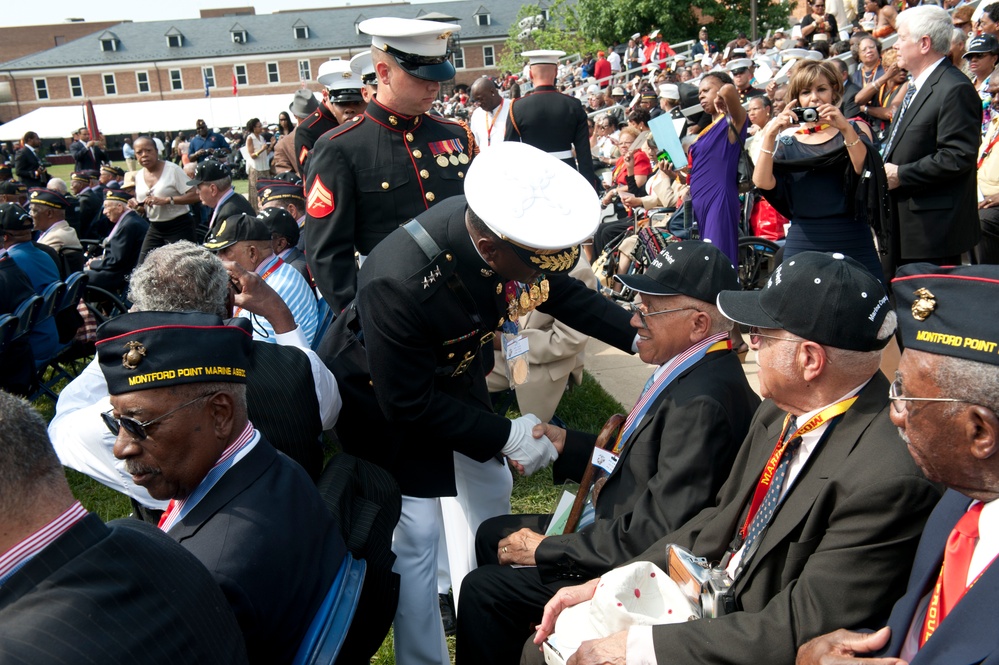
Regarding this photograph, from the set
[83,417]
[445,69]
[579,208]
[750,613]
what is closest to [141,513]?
[83,417]

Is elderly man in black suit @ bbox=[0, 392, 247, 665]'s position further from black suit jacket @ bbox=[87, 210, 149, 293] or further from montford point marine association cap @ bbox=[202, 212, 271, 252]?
black suit jacket @ bbox=[87, 210, 149, 293]

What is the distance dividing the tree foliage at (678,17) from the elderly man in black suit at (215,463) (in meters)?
38.3

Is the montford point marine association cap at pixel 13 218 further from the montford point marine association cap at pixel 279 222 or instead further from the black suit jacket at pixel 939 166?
the black suit jacket at pixel 939 166

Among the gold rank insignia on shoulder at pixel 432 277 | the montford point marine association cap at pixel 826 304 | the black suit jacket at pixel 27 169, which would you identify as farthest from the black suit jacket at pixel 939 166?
the black suit jacket at pixel 27 169

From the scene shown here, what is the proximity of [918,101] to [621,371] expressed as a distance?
2.84 metres

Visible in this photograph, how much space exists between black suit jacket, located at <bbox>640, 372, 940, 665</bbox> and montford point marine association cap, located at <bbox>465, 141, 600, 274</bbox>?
1.01 m

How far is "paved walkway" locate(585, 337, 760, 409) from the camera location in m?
6.23

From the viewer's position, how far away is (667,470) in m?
2.81

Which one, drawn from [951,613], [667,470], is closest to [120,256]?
[667,470]

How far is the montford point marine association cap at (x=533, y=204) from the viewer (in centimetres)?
275

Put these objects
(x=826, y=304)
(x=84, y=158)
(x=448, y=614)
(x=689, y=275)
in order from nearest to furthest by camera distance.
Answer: (x=826, y=304) < (x=689, y=275) < (x=448, y=614) < (x=84, y=158)

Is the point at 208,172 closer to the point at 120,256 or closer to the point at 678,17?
the point at 120,256

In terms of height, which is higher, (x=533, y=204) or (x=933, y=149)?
(x=533, y=204)

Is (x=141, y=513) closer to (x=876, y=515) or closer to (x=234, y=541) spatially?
(x=234, y=541)
